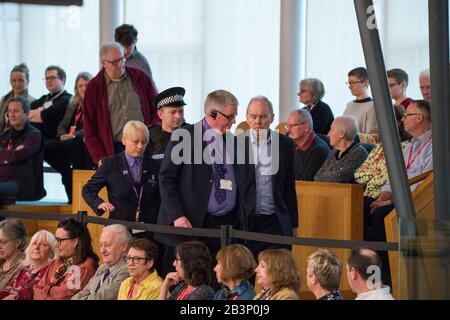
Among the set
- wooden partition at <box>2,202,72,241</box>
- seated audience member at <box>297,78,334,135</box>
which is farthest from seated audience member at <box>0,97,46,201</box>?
seated audience member at <box>297,78,334,135</box>

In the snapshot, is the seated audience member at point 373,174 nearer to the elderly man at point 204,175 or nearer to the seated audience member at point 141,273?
the elderly man at point 204,175

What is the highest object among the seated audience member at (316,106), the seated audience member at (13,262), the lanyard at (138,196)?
the seated audience member at (316,106)

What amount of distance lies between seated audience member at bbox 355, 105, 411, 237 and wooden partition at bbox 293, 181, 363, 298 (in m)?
0.27

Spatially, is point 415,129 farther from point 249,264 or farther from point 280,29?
point 280,29

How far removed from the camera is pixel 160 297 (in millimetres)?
7492

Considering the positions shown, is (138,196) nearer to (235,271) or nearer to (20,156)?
(235,271)

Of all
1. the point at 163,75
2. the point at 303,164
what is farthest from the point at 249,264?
the point at 163,75

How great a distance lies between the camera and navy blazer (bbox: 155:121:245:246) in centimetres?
819

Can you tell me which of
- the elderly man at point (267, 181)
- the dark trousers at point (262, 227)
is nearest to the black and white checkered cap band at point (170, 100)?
the elderly man at point (267, 181)

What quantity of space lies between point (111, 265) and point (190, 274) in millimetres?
956

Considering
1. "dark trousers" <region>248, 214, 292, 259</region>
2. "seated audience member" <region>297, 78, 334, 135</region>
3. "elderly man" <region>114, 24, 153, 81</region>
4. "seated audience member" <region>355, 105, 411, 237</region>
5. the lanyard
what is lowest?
"dark trousers" <region>248, 214, 292, 259</region>

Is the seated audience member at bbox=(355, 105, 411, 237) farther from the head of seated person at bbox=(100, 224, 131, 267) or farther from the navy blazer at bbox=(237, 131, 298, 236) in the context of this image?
the head of seated person at bbox=(100, 224, 131, 267)

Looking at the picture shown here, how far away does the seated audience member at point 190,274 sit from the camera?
7334 mm

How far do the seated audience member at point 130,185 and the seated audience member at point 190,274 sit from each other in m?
1.55
